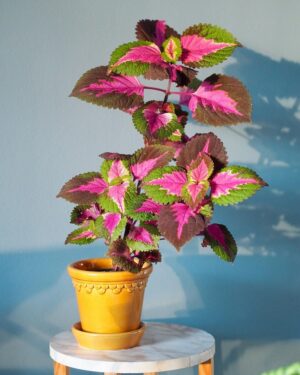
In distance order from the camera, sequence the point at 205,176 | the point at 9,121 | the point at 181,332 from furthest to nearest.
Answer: the point at 9,121 → the point at 181,332 → the point at 205,176

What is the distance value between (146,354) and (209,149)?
0.45 metres

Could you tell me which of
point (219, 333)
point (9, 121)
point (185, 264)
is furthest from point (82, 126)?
point (219, 333)

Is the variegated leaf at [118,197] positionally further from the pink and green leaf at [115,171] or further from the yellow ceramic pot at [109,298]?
the yellow ceramic pot at [109,298]

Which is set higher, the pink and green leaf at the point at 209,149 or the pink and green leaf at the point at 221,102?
the pink and green leaf at the point at 221,102

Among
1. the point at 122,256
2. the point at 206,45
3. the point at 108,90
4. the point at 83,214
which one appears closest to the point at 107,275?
the point at 122,256

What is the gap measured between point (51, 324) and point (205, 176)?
784 millimetres

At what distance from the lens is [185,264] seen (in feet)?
6.08

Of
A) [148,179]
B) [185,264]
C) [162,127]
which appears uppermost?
[162,127]

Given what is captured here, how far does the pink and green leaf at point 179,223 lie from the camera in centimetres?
120

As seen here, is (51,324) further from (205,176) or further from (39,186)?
(205,176)

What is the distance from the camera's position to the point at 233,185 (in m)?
1.27

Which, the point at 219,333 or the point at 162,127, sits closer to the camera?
the point at 162,127

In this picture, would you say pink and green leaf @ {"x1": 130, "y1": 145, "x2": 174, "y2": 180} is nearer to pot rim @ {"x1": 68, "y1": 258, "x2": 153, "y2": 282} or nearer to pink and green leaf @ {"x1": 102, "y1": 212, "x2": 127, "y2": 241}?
pink and green leaf @ {"x1": 102, "y1": 212, "x2": 127, "y2": 241}

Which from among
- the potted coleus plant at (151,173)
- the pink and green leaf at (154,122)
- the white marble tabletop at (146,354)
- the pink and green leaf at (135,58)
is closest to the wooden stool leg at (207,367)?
the white marble tabletop at (146,354)
